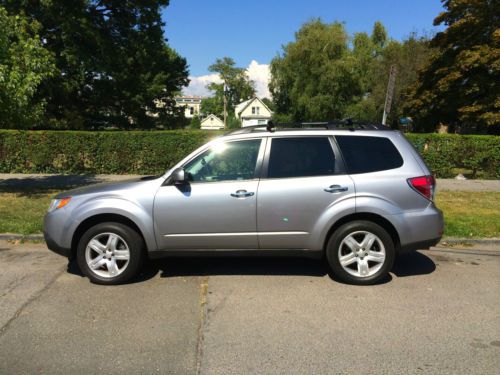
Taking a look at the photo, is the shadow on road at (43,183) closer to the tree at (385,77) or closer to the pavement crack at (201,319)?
the pavement crack at (201,319)

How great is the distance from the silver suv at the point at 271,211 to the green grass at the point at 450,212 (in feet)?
8.58

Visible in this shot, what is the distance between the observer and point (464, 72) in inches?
875

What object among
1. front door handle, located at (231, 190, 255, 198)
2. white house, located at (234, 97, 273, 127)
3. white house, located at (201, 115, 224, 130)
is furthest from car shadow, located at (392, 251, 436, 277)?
white house, located at (201, 115, 224, 130)

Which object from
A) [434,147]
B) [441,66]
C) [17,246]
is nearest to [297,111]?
[441,66]

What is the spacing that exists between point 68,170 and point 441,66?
2075 centimetres

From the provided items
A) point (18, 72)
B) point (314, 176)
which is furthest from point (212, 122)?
point (314, 176)

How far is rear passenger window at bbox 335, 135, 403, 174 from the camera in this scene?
189 inches

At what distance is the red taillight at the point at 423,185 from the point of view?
4.71m

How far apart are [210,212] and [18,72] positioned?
21.8 ft

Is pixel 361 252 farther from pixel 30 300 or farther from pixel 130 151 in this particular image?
pixel 130 151

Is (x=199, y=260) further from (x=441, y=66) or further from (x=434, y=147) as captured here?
(x=441, y=66)

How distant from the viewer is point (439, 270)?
536cm

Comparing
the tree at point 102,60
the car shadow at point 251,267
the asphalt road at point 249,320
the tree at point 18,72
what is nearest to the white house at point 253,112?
the tree at point 102,60

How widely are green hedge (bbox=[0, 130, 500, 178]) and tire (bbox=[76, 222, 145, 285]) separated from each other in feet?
31.8
